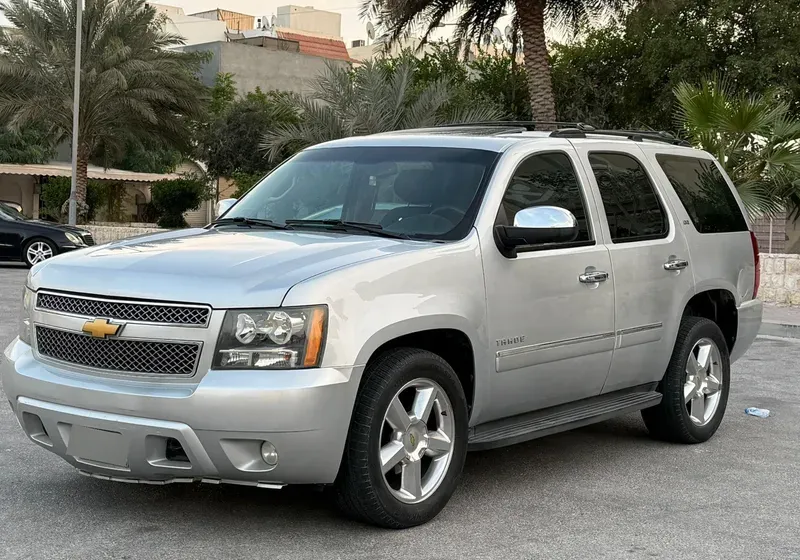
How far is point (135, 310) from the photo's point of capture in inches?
184

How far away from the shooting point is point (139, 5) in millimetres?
34156

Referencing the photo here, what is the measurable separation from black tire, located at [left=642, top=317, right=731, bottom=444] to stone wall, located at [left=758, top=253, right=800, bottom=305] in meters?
10.6

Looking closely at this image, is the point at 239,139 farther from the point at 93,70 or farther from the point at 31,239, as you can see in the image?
the point at 31,239

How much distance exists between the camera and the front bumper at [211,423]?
448 cm

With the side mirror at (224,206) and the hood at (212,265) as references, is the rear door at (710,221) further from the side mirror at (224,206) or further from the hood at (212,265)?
the side mirror at (224,206)

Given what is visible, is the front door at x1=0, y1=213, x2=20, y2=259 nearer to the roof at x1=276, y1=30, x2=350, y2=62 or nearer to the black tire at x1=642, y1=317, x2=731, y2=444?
the black tire at x1=642, y1=317, x2=731, y2=444

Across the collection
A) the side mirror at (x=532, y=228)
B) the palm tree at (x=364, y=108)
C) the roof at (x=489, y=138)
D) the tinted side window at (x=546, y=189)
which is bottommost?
the side mirror at (x=532, y=228)

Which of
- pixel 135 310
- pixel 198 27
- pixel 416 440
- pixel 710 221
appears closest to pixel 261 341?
pixel 135 310

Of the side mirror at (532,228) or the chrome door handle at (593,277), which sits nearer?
the side mirror at (532,228)

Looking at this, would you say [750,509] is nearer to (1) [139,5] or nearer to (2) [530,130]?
(2) [530,130]

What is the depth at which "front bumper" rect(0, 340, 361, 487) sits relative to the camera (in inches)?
176

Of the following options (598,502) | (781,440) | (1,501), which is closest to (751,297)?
(781,440)

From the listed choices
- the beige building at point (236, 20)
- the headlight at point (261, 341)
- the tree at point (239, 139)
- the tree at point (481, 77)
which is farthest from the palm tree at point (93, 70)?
the beige building at point (236, 20)

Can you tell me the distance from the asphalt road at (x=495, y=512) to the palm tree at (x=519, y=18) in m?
19.0
